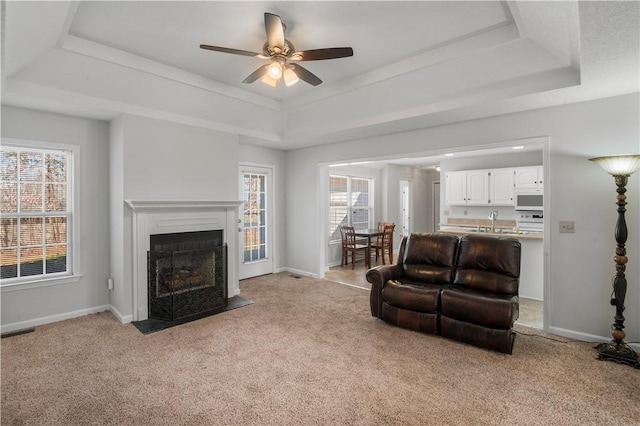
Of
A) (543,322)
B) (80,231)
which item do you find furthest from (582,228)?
(80,231)

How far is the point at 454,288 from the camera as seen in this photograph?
3.59 metres

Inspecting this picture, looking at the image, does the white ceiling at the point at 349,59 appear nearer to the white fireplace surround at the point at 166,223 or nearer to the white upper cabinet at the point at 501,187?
the white fireplace surround at the point at 166,223

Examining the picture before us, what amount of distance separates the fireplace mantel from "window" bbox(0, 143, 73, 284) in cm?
94

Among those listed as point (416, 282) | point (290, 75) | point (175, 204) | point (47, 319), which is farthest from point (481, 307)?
point (47, 319)

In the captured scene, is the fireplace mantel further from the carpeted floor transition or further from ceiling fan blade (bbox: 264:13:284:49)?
ceiling fan blade (bbox: 264:13:284:49)

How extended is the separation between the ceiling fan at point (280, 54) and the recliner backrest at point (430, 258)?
2321 mm

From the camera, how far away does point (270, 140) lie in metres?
5.33

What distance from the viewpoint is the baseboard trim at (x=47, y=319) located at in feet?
11.4

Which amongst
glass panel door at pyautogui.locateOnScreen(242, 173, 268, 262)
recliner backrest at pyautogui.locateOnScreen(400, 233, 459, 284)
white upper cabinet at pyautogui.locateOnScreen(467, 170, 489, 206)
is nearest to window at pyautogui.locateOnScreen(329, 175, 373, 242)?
glass panel door at pyautogui.locateOnScreen(242, 173, 268, 262)

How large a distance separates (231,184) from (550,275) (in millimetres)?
4143

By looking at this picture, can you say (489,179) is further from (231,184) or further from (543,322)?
(231,184)

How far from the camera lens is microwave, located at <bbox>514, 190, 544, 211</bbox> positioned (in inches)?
243

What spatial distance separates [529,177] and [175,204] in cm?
633

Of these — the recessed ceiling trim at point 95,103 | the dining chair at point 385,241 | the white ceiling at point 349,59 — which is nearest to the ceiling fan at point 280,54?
the white ceiling at point 349,59
